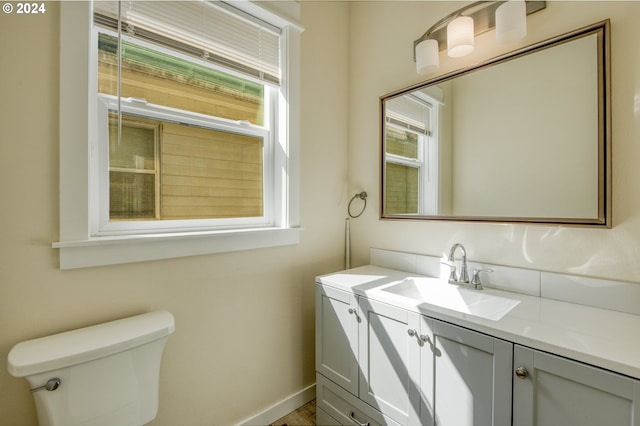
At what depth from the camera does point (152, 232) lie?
4.49 feet

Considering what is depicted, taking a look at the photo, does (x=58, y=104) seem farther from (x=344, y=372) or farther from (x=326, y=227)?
(x=344, y=372)

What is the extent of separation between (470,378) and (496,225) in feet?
2.41

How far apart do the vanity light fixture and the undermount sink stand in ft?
3.71

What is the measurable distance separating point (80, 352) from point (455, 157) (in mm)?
1798

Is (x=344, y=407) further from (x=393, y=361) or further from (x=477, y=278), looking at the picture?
(x=477, y=278)

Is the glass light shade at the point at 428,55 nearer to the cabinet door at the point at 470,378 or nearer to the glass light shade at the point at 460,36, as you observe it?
the glass light shade at the point at 460,36

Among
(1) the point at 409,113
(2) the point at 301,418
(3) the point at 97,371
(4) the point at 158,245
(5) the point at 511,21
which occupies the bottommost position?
(2) the point at 301,418

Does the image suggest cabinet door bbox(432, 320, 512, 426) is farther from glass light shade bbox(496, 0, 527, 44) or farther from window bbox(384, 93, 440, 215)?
glass light shade bbox(496, 0, 527, 44)

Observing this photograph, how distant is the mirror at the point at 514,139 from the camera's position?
3.84ft

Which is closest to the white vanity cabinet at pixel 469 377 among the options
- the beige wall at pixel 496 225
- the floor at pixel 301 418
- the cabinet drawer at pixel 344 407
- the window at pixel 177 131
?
the cabinet drawer at pixel 344 407

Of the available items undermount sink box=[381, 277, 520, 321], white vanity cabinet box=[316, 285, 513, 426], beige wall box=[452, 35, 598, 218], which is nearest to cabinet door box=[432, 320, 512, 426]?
white vanity cabinet box=[316, 285, 513, 426]

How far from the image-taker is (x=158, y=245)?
51.2 inches

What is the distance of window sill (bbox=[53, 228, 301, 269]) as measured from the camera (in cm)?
112

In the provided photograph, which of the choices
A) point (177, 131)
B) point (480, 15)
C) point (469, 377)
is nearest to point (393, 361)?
point (469, 377)
